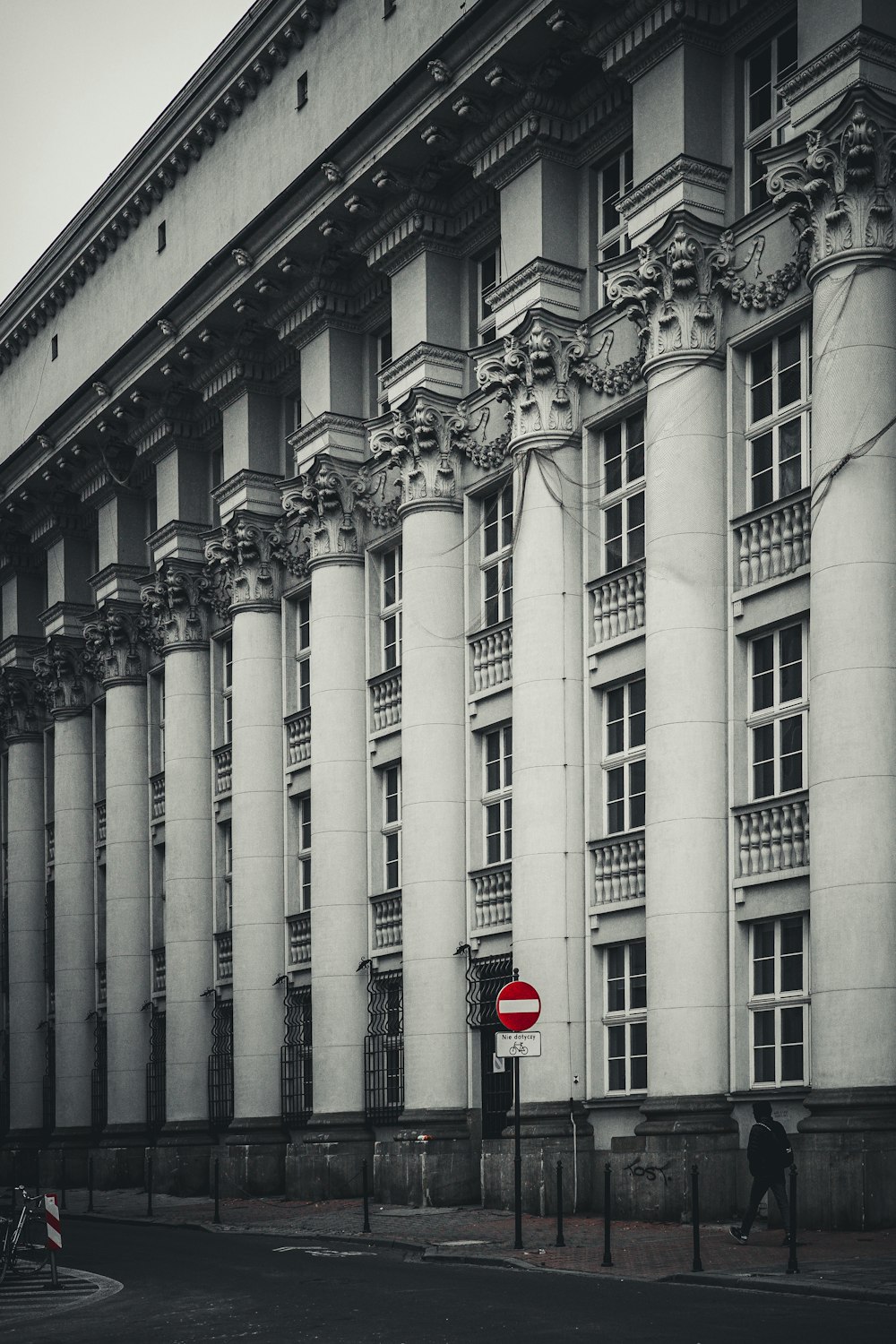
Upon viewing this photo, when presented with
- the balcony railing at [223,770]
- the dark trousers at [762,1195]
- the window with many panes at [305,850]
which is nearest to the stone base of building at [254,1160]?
the window with many panes at [305,850]

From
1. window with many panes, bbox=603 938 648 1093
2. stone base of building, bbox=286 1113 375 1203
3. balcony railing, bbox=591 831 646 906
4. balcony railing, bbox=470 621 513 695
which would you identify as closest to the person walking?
window with many panes, bbox=603 938 648 1093

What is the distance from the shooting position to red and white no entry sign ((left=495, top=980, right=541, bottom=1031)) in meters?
27.4

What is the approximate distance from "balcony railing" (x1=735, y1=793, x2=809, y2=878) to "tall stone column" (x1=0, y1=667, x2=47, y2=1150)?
3319 cm

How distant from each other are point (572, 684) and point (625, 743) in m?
1.42

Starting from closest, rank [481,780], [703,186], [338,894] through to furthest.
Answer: [703,186]
[481,780]
[338,894]

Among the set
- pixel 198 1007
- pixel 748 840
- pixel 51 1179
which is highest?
pixel 748 840

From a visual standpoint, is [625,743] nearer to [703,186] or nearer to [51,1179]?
[703,186]

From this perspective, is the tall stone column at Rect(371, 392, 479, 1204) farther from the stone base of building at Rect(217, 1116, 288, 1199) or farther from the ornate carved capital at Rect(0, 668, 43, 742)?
the ornate carved capital at Rect(0, 668, 43, 742)

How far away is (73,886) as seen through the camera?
56.2 meters

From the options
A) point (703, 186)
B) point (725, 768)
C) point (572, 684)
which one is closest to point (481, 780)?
point (572, 684)

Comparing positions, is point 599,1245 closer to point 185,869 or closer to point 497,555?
point 497,555

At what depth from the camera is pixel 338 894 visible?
41656 mm

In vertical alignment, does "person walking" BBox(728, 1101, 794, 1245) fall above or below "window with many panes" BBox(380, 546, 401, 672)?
below

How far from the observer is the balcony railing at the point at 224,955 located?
47.8 m
